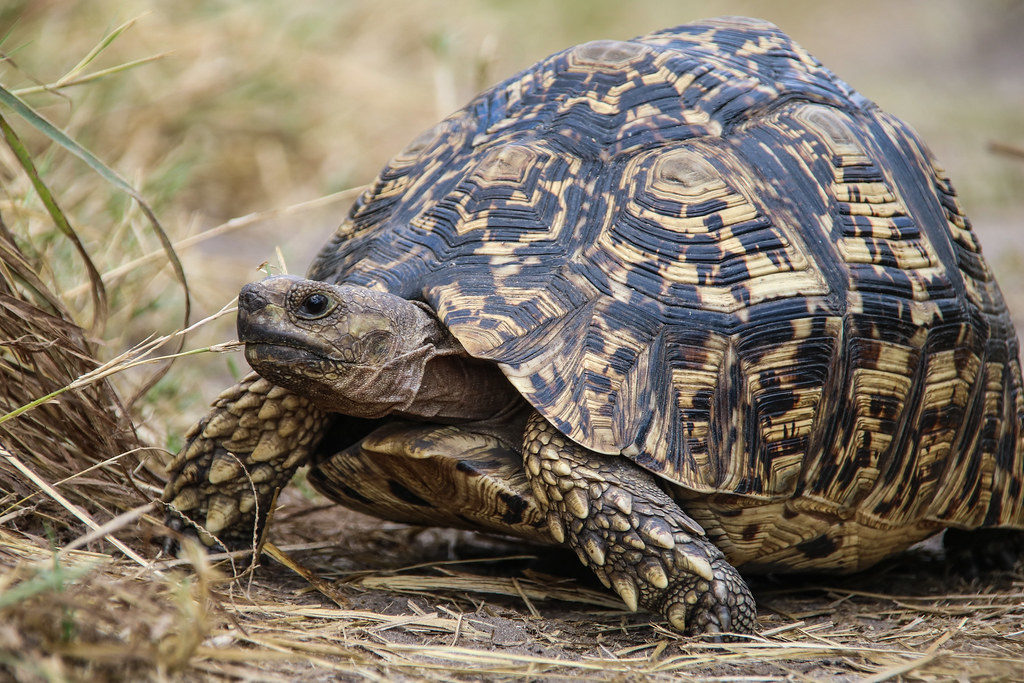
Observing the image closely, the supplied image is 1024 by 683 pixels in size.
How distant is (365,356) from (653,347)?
0.75m

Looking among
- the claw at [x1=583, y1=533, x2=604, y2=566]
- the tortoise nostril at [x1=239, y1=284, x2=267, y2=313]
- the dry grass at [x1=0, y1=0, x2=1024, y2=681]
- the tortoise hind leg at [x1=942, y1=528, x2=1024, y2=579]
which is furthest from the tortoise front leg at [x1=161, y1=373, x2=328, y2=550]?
the tortoise hind leg at [x1=942, y1=528, x2=1024, y2=579]

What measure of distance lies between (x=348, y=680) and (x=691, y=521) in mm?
958

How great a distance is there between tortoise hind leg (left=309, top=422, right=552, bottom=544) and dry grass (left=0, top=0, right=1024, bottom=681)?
23cm

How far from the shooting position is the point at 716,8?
52.1ft

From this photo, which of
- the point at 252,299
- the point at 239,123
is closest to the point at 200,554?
the point at 252,299

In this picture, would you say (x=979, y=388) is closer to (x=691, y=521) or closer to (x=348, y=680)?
(x=691, y=521)

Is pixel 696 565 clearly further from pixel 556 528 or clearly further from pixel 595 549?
pixel 556 528

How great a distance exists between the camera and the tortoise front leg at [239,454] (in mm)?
2639

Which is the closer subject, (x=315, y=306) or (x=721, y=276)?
(x=315, y=306)

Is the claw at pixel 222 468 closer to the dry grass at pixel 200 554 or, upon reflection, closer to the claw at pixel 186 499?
the claw at pixel 186 499

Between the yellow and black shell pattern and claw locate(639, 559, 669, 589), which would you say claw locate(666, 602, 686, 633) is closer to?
claw locate(639, 559, 669, 589)

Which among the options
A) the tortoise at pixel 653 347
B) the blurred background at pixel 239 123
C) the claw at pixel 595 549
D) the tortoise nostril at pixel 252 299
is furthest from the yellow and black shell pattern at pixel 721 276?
the blurred background at pixel 239 123

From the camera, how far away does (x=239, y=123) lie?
22.6ft

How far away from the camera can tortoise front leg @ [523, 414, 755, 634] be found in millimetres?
2312
